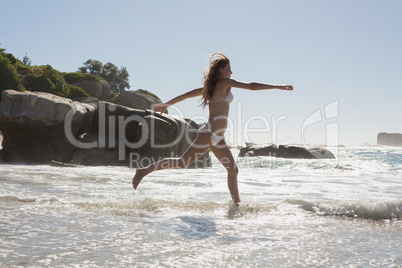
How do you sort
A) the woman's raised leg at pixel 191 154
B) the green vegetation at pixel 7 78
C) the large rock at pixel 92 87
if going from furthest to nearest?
the large rock at pixel 92 87, the green vegetation at pixel 7 78, the woman's raised leg at pixel 191 154

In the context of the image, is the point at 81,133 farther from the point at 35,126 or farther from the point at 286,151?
the point at 286,151

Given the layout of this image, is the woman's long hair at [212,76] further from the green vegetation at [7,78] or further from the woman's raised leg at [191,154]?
the green vegetation at [7,78]

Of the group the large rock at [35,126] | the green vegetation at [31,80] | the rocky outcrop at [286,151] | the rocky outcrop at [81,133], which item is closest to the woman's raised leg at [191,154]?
the rocky outcrop at [81,133]

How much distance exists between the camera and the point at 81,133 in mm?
14438

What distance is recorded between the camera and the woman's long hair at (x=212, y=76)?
493 centimetres

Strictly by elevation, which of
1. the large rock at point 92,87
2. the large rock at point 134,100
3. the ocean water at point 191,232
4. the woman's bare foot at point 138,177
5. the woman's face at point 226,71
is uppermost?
the large rock at point 92,87

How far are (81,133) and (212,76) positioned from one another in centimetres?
1056

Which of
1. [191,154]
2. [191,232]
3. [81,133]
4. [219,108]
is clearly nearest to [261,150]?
[81,133]

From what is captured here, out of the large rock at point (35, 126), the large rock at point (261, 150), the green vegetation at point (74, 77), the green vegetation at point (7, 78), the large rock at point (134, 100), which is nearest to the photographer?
the large rock at point (35, 126)

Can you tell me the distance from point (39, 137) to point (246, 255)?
490 inches

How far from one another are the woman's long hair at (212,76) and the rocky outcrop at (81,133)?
29.4 feet

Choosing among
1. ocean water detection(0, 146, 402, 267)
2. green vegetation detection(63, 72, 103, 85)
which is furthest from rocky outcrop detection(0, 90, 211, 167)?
green vegetation detection(63, 72, 103, 85)

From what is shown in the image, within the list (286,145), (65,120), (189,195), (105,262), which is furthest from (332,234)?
(286,145)

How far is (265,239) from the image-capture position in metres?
3.16
